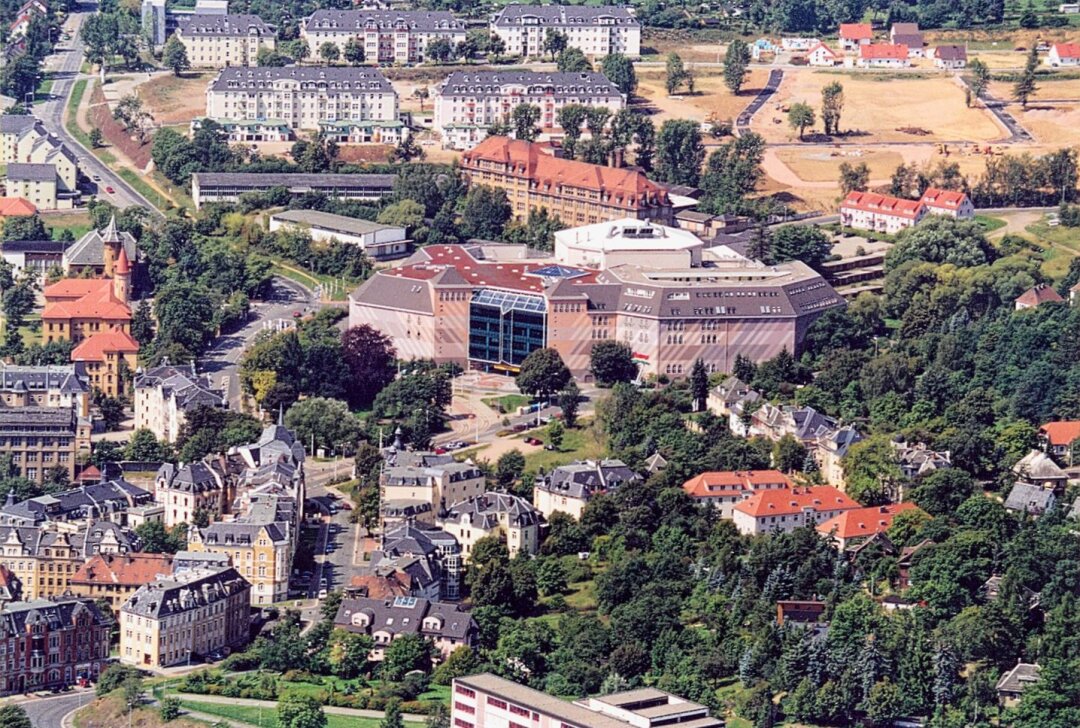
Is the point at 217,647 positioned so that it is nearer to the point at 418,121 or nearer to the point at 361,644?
the point at 361,644

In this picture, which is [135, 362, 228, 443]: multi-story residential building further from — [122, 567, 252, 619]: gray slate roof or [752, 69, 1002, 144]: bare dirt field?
[752, 69, 1002, 144]: bare dirt field

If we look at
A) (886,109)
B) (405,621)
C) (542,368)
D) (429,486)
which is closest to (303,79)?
(886,109)

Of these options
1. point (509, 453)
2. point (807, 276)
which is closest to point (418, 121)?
point (807, 276)

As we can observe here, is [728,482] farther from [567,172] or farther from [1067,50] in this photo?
[1067,50]

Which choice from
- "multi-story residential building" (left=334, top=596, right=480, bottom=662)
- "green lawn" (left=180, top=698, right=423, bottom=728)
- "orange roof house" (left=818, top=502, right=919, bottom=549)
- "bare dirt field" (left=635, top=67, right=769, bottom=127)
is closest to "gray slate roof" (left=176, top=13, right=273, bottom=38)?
"bare dirt field" (left=635, top=67, right=769, bottom=127)

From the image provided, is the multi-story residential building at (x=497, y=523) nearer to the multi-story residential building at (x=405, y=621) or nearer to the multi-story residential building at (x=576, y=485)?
the multi-story residential building at (x=576, y=485)

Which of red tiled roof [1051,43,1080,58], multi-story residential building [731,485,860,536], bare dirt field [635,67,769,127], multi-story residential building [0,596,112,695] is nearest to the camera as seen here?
multi-story residential building [0,596,112,695]
